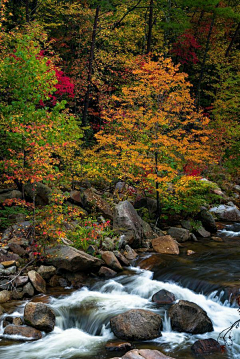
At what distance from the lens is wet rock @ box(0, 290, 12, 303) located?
729 cm

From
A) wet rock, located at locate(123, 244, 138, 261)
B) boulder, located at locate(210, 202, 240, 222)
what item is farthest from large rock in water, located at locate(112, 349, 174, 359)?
boulder, located at locate(210, 202, 240, 222)

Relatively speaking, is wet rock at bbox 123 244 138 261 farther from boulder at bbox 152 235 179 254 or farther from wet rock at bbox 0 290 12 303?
wet rock at bbox 0 290 12 303

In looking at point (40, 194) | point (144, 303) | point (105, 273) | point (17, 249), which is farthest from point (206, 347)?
point (40, 194)

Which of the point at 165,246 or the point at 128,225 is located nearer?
the point at 165,246

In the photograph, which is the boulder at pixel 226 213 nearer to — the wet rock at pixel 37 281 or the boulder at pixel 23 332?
the wet rock at pixel 37 281

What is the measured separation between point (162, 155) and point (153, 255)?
431cm

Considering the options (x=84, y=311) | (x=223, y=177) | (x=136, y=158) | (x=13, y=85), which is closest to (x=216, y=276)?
(x=84, y=311)

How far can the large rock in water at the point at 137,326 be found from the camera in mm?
6062

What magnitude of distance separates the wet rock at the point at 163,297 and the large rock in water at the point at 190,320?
0.98 m

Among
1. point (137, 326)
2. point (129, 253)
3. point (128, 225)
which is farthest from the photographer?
point (128, 225)

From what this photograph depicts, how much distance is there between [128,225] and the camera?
35.6 ft

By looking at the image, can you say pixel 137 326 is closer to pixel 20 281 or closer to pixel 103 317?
pixel 103 317

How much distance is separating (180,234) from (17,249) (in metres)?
6.10

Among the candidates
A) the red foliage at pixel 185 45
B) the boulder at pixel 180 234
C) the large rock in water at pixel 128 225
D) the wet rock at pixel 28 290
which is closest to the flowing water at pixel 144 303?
the wet rock at pixel 28 290
